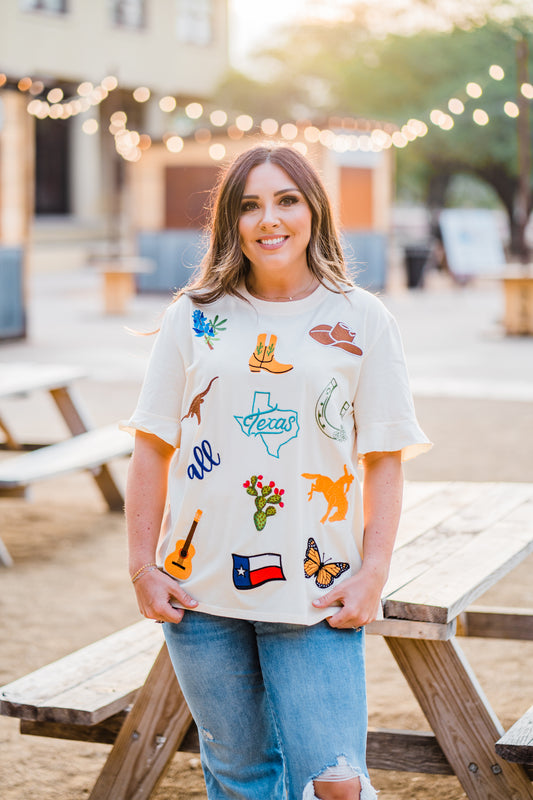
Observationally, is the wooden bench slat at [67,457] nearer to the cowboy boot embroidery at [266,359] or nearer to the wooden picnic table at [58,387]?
the wooden picnic table at [58,387]

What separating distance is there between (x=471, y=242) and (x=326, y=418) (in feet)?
75.7

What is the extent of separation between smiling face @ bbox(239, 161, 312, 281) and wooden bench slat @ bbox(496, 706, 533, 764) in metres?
1.11

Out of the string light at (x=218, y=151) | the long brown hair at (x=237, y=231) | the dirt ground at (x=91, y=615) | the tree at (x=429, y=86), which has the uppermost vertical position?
the tree at (x=429, y=86)

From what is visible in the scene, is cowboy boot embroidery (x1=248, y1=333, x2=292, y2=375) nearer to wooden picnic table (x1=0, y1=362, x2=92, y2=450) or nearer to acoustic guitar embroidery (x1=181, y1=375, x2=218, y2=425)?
acoustic guitar embroidery (x1=181, y1=375, x2=218, y2=425)

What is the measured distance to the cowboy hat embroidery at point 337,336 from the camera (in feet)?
7.48

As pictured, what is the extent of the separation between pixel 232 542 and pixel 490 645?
254 centimetres

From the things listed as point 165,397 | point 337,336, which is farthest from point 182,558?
point 337,336

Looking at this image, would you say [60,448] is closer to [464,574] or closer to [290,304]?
[464,574]

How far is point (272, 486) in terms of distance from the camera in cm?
222

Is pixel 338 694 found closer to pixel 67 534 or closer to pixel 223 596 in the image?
pixel 223 596

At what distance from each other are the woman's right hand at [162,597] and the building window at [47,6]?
2832 cm

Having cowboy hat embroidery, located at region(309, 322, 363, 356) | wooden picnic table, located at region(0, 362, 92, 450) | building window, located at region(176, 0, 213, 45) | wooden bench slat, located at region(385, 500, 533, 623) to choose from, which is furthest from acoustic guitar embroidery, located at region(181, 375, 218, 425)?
building window, located at region(176, 0, 213, 45)

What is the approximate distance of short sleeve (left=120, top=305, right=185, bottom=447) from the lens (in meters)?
2.36

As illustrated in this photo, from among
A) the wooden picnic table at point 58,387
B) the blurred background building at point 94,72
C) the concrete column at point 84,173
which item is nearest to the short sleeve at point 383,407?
the wooden picnic table at point 58,387
